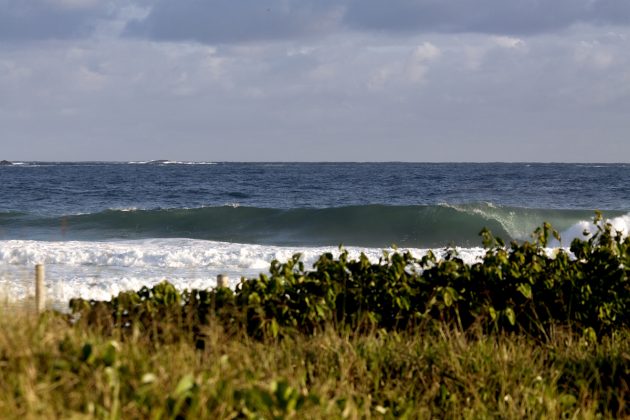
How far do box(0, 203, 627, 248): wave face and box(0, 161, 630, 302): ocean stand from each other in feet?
0.17

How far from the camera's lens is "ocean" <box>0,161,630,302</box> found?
1628 centimetres

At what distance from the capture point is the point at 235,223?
31.0 m

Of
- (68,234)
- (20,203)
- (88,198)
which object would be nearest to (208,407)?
(68,234)

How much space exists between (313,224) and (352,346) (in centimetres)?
2433

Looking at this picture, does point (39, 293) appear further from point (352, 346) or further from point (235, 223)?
point (235, 223)

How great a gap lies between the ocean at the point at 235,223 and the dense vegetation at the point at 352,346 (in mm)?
839

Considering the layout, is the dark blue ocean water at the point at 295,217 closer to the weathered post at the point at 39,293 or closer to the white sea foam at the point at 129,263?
the white sea foam at the point at 129,263

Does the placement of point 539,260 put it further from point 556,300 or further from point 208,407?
point 208,407

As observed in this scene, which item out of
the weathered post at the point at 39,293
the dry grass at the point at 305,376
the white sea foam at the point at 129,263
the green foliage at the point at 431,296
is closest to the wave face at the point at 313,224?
the white sea foam at the point at 129,263

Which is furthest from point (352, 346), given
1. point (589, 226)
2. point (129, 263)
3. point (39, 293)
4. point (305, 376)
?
point (589, 226)

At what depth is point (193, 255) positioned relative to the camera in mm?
18125

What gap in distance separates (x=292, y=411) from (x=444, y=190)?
4661 centimetres

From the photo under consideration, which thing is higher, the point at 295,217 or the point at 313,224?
the point at 295,217

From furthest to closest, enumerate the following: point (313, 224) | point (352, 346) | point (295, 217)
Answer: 1. point (295, 217)
2. point (313, 224)
3. point (352, 346)
